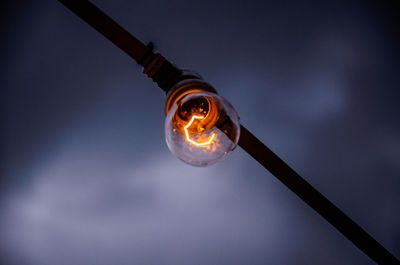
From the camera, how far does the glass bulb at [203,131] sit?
25.6 inches

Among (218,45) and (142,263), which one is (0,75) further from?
(142,263)

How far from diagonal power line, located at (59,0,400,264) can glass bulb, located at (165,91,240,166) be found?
0.20 feet

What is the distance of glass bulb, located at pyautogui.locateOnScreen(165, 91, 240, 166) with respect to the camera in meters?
0.65

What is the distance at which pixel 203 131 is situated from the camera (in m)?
0.69

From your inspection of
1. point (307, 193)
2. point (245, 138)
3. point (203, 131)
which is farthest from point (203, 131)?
point (307, 193)

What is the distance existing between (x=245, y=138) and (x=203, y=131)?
13cm

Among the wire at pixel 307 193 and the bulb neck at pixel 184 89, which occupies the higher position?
the wire at pixel 307 193

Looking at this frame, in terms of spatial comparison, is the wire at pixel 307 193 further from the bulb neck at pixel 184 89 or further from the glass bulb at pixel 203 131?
the bulb neck at pixel 184 89

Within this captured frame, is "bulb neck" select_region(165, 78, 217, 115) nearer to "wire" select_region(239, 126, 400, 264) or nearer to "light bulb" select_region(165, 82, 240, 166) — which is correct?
"light bulb" select_region(165, 82, 240, 166)

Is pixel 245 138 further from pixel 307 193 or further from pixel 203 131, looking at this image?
pixel 307 193

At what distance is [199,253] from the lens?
2.02 metres

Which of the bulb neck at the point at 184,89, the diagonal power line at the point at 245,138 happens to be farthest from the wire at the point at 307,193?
the bulb neck at the point at 184,89

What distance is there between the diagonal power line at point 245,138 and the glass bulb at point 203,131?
2.5 inches

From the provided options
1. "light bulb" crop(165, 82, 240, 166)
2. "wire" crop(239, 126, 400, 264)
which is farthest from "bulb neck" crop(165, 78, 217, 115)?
"wire" crop(239, 126, 400, 264)
